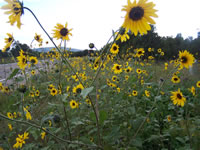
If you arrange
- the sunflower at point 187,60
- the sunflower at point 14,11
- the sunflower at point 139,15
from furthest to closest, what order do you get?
the sunflower at point 187,60, the sunflower at point 14,11, the sunflower at point 139,15

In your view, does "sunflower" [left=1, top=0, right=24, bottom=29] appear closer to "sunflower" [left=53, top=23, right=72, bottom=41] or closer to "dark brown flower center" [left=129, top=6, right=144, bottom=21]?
"sunflower" [left=53, top=23, right=72, bottom=41]

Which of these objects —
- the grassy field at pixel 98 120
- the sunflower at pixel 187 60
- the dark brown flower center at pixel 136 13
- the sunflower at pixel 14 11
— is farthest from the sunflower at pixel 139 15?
the sunflower at pixel 187 60

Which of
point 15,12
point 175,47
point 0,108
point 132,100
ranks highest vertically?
point 175,47

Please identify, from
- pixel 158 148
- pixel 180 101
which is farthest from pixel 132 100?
pixel 158 148

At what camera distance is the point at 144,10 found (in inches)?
37.4

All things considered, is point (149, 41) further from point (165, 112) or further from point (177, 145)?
point (177, 145)

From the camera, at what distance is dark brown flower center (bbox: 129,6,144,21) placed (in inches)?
37.2

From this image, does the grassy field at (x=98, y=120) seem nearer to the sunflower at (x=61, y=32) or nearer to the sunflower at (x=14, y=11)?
the sunflower at (x=61, y=32)

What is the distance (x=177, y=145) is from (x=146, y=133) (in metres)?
0.36

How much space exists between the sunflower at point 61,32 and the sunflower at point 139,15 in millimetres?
912

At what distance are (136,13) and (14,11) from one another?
2.92 feet

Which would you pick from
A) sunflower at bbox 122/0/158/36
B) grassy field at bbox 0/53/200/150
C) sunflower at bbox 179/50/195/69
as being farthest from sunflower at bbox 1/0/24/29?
sunflower at bbox 179/50/195/69

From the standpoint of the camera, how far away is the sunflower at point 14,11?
1078 millimetres

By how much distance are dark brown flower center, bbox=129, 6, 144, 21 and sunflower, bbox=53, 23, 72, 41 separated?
2.99 ft
